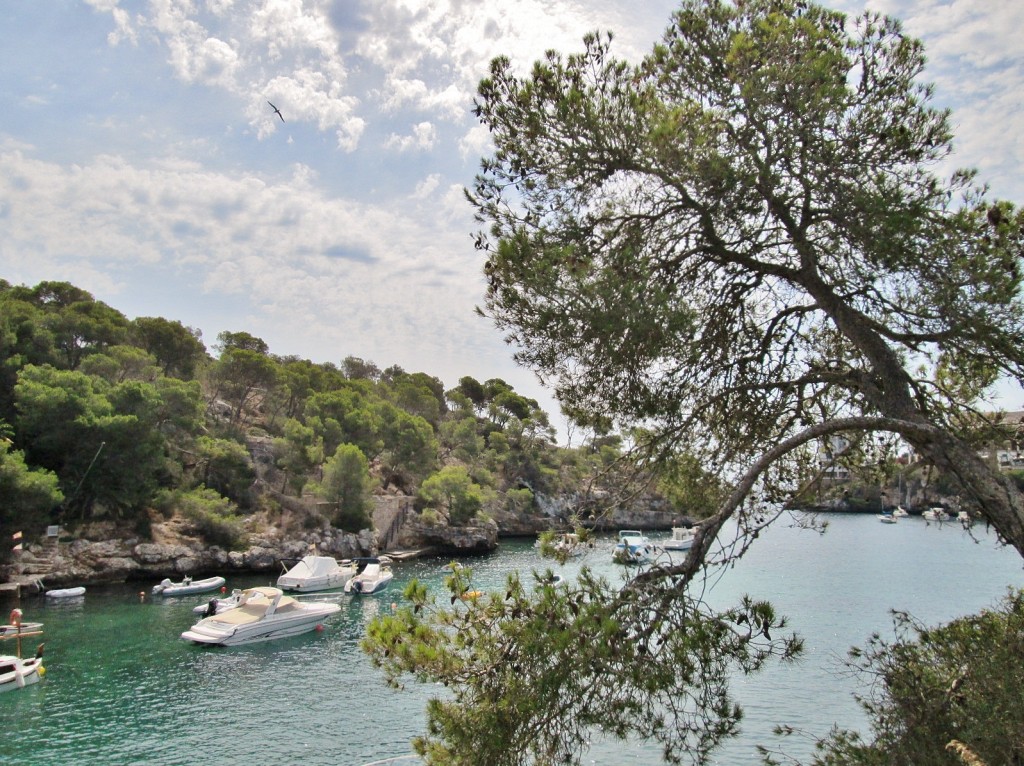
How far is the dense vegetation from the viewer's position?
24.5 m

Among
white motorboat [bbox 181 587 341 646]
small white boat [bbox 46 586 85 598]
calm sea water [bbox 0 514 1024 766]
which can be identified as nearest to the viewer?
calm sea water [bbox 0 514 1024 766]

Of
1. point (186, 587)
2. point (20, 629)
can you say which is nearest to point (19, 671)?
point (20, 629)

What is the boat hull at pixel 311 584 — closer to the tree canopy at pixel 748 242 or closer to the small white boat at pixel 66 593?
the small white boat at pixel 66 593

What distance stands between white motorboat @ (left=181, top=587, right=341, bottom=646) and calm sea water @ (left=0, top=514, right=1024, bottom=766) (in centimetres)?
37

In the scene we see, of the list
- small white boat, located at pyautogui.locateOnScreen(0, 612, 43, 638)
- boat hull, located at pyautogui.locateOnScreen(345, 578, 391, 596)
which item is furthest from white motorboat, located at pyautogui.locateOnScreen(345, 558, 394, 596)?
small white boat, located at pyautogui.locateOnScreen(0, 612, 43, 638)

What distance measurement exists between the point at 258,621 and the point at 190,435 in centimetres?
1628

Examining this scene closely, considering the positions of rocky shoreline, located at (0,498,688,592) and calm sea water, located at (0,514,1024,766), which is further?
rocky shoreline, located at (0,498,688,592)

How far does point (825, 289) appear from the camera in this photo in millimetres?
4770

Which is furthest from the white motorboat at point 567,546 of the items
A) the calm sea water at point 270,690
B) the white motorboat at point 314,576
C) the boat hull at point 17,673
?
the white motorboat at point 314,576

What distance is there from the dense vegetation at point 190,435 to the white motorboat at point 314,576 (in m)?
4.43

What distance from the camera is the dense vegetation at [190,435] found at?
2452 centimetres

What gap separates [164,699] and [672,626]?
13.4 m

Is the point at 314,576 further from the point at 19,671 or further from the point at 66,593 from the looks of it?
the point at 19,671

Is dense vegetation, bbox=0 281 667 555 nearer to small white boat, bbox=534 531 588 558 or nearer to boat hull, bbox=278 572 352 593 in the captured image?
boat hull, bbox=278 572 352 593
